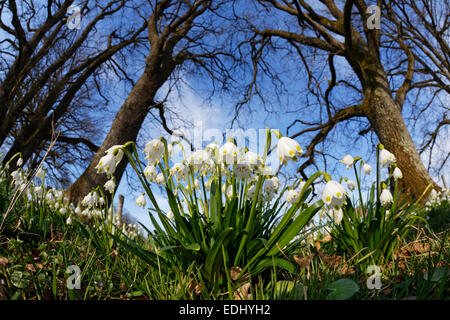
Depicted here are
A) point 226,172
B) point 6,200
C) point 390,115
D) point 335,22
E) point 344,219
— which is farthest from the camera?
point 335,22

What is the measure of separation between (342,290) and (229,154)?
767mm

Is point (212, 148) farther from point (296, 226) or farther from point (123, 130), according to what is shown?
point (123, 130)

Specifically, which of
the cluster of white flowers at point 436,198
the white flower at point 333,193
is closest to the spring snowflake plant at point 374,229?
the white flower at point 333,193

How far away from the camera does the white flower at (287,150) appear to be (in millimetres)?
1335

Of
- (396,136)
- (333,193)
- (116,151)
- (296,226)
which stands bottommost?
(296,226)

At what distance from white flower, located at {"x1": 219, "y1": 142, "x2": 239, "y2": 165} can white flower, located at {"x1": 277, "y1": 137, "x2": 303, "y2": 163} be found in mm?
218

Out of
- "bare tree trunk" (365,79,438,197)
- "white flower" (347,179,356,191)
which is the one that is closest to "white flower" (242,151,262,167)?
"white flower" (347,179,356,191)

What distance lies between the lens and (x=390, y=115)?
558 cm

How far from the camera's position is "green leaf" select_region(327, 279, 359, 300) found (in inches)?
46.7

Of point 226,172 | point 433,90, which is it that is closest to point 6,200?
point 226,172

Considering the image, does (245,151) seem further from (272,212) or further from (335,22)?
(335,22)

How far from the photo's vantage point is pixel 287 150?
1.34 metres

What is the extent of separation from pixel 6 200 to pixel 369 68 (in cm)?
644

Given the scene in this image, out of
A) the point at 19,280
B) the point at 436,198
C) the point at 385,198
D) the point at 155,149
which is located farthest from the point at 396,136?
the point at 19,280
